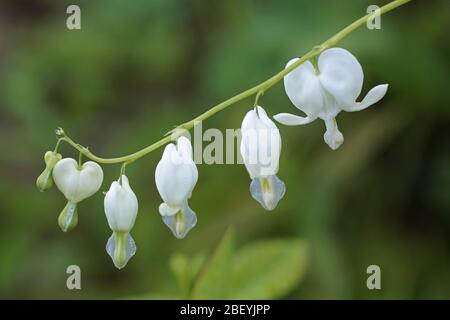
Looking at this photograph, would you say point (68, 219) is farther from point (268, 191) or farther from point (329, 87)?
point (329, 87)

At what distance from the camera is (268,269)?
2227mm

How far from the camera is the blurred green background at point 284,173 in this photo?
2.83m

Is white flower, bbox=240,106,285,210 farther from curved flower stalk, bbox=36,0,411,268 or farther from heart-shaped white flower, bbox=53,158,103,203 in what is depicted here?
heart-shaped white flower, bbox=53,158,103,203

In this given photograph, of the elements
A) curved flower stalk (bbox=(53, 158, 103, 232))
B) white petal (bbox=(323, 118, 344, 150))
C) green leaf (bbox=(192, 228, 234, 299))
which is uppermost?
white petal (bbox=(323, 118, 344, 150))

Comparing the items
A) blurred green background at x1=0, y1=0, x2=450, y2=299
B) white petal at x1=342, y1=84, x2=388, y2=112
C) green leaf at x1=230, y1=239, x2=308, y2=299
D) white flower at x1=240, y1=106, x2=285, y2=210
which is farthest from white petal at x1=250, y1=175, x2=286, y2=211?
blurred green background at x1=0, y1=0, x2=450, y2=299

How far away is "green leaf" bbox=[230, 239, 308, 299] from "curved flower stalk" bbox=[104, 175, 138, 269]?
572mm

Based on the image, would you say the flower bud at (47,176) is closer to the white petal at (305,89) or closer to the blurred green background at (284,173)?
the white petal at (305,89)

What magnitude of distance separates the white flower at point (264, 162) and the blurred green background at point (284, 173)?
108 cm

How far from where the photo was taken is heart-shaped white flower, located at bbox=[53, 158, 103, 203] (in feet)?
5.14

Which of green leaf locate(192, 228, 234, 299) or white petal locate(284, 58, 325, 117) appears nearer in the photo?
white petal locate(284, 58, 325, 117)

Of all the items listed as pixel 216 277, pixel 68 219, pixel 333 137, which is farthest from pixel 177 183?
pixel 216 277

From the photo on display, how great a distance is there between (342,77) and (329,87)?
0.03 meters
